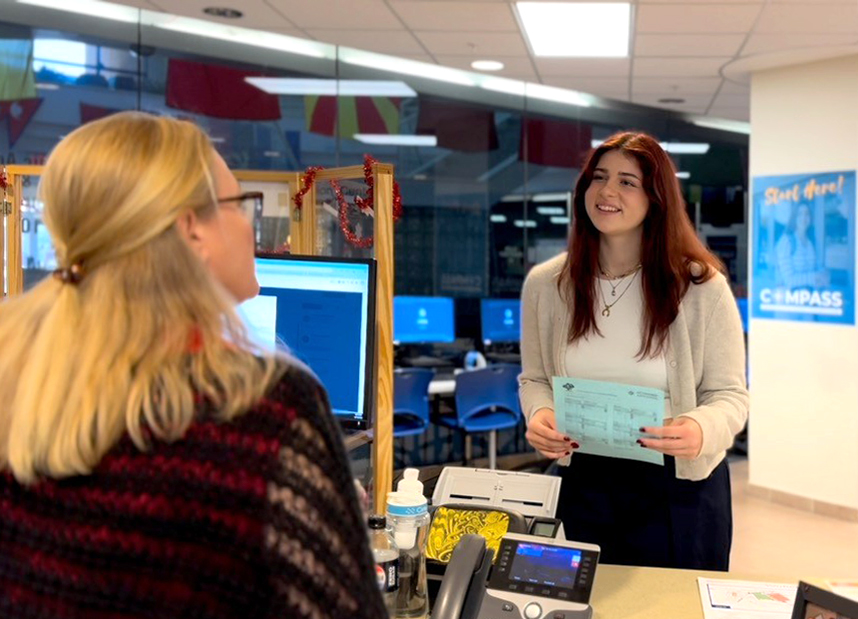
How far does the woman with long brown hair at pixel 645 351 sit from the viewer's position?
2.10 meters

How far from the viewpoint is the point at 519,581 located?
1503 millimetres

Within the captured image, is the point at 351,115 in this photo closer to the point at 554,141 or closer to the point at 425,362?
the point at 425,362

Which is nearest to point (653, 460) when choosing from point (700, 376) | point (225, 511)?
point (700, 376)

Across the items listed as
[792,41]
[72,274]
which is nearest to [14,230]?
[72,274]

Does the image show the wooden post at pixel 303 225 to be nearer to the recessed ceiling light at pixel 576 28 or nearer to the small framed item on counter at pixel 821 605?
the small framed item on counter at pixel 821 605

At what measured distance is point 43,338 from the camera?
0.84 m

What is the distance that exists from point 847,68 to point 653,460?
4.30m

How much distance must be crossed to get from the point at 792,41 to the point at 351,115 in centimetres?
319

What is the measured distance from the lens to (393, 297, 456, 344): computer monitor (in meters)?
7.00

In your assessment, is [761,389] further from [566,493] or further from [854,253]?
[566,493]

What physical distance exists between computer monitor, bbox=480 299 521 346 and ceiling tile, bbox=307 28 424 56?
249 centimetres

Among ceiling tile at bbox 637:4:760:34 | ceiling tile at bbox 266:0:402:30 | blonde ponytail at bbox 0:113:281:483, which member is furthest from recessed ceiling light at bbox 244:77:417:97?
blonde ponytail at bbox 0:113:281:483

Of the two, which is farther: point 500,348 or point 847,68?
point 500,348

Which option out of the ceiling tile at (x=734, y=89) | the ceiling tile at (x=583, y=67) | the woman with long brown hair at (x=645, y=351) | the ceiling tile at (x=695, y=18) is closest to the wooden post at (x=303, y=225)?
the woman with long brown hair at (x=645, y=351)
